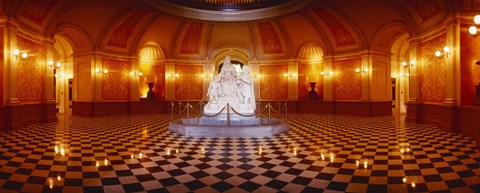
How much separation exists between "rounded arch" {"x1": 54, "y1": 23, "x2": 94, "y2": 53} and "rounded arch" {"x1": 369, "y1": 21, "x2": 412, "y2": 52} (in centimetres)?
1340

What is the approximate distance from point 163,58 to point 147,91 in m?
2.20

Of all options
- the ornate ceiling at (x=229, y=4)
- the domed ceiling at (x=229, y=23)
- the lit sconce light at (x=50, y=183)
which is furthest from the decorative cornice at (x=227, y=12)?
the lit sconce light at (x=50, y=183)

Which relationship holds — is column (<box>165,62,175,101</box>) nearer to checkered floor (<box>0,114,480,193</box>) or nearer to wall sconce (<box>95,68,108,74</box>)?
wall sconce (<box>95,68,108,74</box>)

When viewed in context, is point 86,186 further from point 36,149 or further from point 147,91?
point 147,91

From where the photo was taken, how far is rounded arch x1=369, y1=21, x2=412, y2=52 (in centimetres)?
1142

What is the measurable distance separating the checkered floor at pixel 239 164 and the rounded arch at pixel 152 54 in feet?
32.3

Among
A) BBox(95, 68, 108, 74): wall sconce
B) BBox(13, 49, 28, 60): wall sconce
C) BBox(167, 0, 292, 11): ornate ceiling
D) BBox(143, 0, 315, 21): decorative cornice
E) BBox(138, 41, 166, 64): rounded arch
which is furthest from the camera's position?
BBox(138, 41, 166, 64): rounded arch

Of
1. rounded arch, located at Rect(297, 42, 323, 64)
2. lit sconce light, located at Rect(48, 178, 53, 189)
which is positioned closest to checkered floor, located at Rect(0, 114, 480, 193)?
lit sconce light, located at Rect(48, 178, 53, 189)

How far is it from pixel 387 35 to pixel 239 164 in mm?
11623

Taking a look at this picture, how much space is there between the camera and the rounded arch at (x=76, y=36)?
455 inches

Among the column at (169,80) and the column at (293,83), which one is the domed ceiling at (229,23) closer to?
the column at (293,83)

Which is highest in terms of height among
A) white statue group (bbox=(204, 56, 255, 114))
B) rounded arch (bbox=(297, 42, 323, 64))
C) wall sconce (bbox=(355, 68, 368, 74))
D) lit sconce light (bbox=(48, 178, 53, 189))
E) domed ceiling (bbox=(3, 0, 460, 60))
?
domed ceiling (bbox=(3, 0, 460, 60))

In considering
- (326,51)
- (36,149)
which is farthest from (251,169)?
(326,51)

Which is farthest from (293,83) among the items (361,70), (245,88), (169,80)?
(245,88)
